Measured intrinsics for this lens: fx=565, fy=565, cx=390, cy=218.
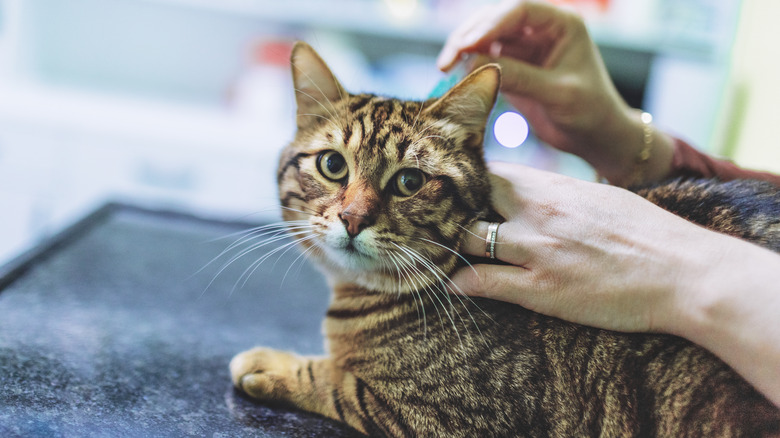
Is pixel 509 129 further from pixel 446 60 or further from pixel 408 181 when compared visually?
pixel 408 181

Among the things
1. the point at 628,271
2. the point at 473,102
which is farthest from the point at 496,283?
the point at 473,102

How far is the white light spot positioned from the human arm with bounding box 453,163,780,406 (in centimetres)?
105

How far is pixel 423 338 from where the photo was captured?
2.80ft

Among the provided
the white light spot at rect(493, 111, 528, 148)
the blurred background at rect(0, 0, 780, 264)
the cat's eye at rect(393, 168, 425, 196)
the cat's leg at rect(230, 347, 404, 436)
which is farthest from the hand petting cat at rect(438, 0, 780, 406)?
the blurred background at rect(0, 0, 780, 264)

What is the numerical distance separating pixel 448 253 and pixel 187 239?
1.03 meters

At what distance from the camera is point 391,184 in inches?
34.9

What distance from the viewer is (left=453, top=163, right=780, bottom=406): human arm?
25.5 inches

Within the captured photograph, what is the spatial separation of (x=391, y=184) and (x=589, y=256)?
31 cm

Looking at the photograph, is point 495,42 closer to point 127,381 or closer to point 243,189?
point 127,381

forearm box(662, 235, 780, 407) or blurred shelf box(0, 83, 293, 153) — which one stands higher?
blurred shelf box(0, 83, 293, 153)

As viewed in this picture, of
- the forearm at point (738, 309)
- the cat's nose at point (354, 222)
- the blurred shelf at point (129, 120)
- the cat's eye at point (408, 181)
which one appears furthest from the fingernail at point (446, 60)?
the blurred shelf at point (129, 120)

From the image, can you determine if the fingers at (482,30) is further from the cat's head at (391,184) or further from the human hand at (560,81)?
the cat's head at (391,184)

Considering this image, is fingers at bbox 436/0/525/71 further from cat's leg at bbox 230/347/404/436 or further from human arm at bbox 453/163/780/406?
cat's leg at bbox 230/347/404/436

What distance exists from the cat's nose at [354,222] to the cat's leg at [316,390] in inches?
9.5
